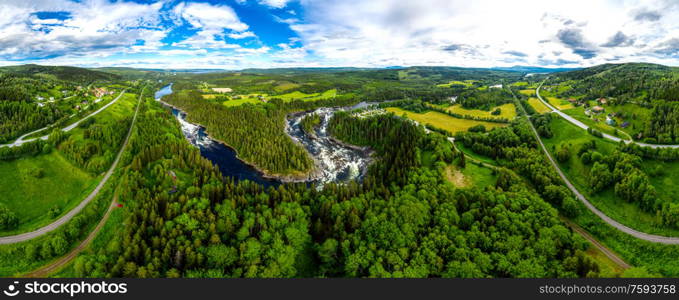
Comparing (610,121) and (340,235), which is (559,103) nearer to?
(610,121)

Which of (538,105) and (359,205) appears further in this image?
(538,105)

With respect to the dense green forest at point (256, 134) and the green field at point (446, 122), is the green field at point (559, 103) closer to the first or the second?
the green field at point (446, 122)

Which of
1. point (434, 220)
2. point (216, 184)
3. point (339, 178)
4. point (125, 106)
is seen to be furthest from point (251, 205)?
point (125, 106)

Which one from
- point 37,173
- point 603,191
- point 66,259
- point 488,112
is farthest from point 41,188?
point 488,112

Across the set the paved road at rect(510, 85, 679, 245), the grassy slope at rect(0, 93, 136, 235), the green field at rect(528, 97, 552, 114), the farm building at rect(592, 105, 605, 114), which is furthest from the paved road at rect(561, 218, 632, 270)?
the grassy slope at rect(0, 93, 136, 235)

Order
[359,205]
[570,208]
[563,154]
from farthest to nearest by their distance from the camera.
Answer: [563,154]
[570,208]
[359,205]
